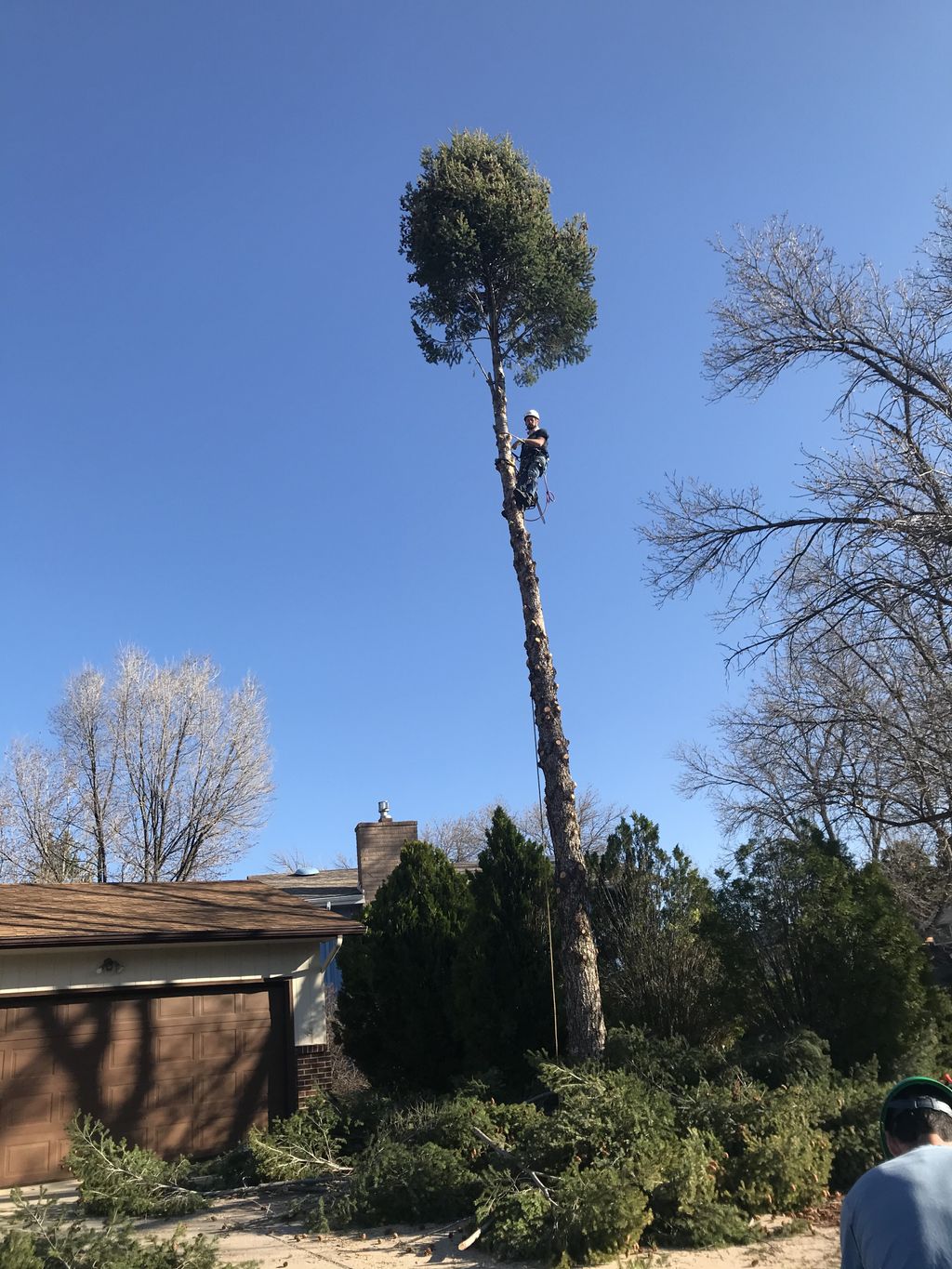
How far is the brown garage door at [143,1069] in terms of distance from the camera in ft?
36.6

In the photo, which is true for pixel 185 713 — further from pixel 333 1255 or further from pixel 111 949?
pixel 333 1255

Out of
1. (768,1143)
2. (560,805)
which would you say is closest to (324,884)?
(560,805)

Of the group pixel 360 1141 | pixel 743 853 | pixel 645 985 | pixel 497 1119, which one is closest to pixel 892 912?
pixel 743 853

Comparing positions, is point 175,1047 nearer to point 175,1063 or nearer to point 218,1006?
point 175,1063

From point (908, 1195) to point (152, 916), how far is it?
12545 millimetres

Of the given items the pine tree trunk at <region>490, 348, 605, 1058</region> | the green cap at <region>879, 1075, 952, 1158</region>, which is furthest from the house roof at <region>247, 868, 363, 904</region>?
the green cap at <region>879, 1075, 952, 1158</region>

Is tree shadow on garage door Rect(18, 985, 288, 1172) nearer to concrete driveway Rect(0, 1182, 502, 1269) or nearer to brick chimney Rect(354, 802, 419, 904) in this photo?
concrete driveway Rect(0, 1182, 502, 1269)

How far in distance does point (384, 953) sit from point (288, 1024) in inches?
65.8

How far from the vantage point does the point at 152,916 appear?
1302 centimetres

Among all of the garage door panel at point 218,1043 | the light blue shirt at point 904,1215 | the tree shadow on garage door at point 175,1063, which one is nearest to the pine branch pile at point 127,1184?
the tree shadow on garage door at point 175,1063

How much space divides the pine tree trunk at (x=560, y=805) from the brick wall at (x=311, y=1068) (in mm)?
4105

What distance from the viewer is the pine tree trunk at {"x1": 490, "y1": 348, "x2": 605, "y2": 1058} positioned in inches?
380

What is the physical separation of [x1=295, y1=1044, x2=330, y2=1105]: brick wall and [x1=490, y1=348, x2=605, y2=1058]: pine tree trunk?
411 centimetres

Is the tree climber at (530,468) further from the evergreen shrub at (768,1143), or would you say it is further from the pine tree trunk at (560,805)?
the evergreen shrub at (768,1143)
